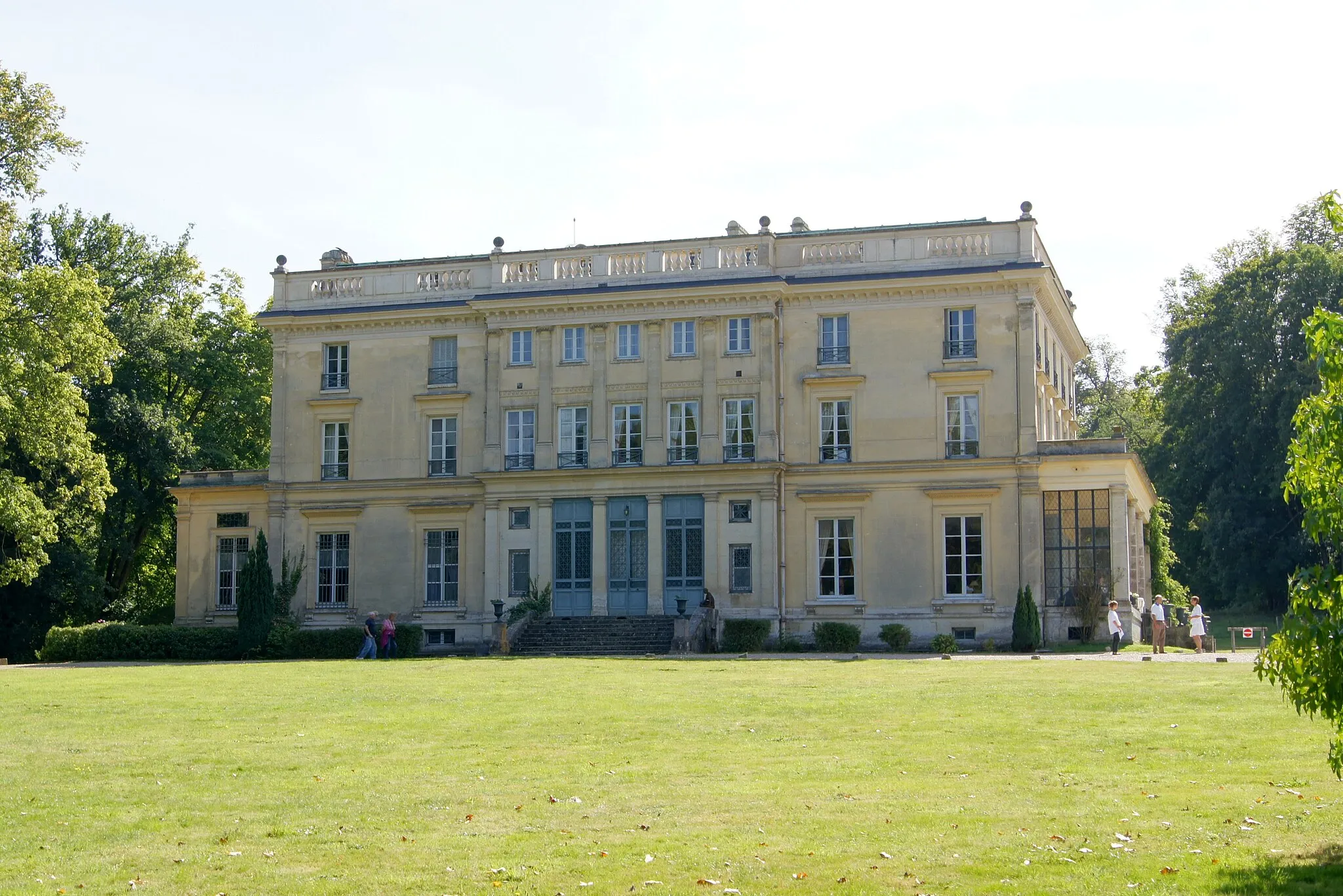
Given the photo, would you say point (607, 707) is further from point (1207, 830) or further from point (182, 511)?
point (182, 511)

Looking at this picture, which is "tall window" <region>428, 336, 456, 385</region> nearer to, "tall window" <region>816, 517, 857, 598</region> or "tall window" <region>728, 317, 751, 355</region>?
"tall window" <region>728, 317, 751, 355</region>

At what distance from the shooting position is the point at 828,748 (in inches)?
668

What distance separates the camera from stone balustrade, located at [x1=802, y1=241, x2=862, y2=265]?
145 ft

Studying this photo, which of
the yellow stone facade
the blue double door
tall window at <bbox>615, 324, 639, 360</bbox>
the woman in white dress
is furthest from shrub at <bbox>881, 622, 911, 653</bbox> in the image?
tall window at <bbox>615, 324, 639, 360</bbox>

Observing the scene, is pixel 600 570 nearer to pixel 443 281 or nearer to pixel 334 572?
pixel 334 572

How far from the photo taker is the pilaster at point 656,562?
145 feet

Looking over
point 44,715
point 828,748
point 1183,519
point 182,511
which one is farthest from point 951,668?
point 1183,519

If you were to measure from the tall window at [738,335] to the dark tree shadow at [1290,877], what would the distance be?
112ft

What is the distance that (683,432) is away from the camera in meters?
44.7

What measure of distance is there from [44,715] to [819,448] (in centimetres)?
2591

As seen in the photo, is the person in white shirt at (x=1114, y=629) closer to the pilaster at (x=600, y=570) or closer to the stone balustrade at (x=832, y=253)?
the stone balustrade at (x=832, y=253)

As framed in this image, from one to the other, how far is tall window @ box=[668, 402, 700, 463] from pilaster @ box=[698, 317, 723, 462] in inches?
6.9

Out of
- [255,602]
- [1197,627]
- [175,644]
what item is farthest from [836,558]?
[175,644]

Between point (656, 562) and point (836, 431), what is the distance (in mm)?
6348
